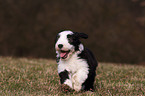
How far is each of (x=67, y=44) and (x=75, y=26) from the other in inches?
454

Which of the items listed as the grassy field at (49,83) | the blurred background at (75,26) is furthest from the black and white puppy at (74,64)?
the blurred background at (75,26)

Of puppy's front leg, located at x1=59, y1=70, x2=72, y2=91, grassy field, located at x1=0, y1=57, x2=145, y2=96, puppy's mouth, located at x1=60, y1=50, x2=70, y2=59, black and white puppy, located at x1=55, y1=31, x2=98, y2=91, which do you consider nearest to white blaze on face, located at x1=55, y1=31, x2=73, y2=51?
black and white puppy, located at x1=55, y1=31, x2=98, y2=91

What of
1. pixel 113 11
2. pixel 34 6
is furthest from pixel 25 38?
pixel 113 11

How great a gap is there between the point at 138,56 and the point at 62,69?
11338mm

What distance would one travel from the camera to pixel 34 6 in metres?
15.6

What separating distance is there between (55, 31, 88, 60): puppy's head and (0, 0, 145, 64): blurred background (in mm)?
10068

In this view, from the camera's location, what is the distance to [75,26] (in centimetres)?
1535

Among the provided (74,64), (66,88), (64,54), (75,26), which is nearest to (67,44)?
(64,54)

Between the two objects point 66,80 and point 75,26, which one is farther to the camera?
point 75,26

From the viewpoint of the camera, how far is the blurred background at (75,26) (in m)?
14.8

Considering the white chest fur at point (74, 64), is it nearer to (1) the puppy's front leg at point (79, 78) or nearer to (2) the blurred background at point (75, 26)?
(1) the puppy's front leg at point (79, 78)

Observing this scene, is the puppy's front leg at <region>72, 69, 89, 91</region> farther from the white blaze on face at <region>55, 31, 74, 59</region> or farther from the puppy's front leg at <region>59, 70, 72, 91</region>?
the white blaze on face at <region>55, 31, 74, 59</region>

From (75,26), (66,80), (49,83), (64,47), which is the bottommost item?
(49,83)

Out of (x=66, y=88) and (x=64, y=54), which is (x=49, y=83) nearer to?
(x=66, y=88)
